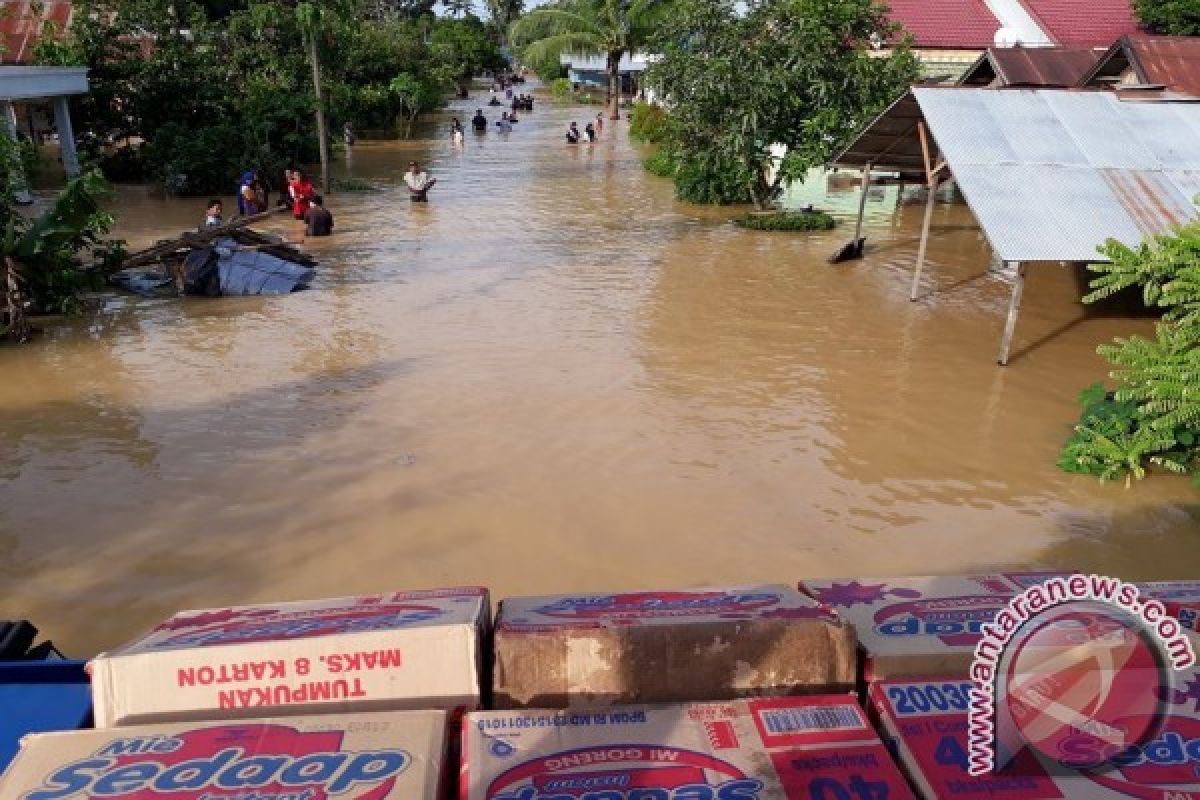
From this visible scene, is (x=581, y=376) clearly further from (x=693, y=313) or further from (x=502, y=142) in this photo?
(x=502, y=142)

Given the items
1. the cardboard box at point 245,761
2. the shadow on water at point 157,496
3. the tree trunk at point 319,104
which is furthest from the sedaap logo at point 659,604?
the tree trunk at point 319,104

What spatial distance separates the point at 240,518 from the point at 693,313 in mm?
7257

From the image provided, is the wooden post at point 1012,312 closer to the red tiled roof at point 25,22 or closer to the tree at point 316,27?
the tree at point 316,27

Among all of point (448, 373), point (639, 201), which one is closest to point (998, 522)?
point (448, 373)

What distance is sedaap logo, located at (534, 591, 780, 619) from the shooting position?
9.26 feet

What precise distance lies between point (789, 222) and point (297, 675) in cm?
1651

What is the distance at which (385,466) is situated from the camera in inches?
296

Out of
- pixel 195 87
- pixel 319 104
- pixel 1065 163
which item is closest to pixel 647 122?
pixel 319 104

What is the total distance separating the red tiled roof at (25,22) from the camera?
2272cm

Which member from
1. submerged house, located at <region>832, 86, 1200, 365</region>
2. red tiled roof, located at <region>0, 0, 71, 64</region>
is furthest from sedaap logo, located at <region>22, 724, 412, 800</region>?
red tiled roof, located at <region>0, 0, 71, 64</region>

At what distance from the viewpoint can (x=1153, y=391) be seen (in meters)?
7.00

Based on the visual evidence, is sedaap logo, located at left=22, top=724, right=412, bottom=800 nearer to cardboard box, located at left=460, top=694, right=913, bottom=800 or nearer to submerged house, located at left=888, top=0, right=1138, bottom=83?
cardboard box, located at left=460, top=694, right=913, bottom=800

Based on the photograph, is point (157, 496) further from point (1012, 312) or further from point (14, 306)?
point (1012, 312)

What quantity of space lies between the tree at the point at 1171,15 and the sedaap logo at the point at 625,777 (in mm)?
26833
